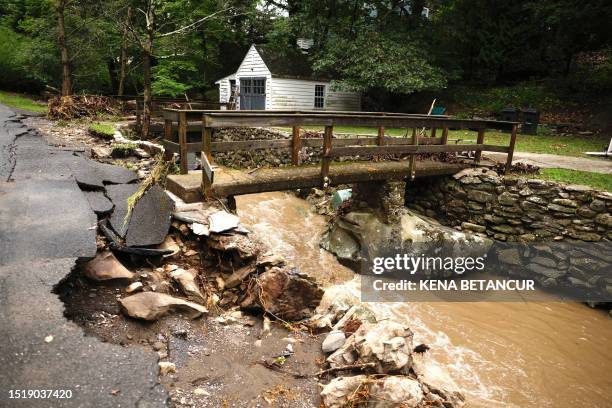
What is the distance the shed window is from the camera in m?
20.7

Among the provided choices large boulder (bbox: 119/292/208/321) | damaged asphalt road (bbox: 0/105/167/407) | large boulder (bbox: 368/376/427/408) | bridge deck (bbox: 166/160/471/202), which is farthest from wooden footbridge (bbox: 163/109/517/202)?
large boulder (bbox: 368/376/427/408)

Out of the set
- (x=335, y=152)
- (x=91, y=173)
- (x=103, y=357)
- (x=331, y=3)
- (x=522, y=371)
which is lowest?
(x=522, y=371)

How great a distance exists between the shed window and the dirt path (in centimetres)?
1192

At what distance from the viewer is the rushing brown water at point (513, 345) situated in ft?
15.8

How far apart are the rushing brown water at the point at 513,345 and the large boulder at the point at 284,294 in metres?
2.21

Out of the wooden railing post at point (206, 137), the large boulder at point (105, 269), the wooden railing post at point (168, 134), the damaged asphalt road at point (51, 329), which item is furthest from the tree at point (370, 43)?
the large boulder at point (105, 269)

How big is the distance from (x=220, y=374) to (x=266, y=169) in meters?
4.15

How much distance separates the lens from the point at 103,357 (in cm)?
284

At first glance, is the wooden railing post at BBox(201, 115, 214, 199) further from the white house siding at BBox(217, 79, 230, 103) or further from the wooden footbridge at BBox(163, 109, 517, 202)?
the white house siding at BBox(217, 79, 230, 103)

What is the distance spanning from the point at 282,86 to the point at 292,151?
14002mm

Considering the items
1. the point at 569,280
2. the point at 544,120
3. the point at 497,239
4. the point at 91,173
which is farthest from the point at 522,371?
the point at 544,120

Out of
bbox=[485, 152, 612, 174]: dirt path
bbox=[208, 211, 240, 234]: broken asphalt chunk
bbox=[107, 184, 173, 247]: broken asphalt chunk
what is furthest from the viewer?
bbox=[485, 152, 612, 174]: dirt path

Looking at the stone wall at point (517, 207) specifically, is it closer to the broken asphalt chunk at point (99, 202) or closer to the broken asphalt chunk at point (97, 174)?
the broken asphalt chunk at point (97, 174)

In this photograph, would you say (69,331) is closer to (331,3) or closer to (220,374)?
(220,374)
